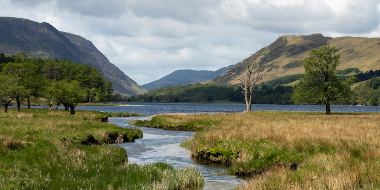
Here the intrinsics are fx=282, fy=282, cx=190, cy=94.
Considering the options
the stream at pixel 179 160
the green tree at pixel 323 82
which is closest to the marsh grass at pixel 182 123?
the stream at pixel 179 160

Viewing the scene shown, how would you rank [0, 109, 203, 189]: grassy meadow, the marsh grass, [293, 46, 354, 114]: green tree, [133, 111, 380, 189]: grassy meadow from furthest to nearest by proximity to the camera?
[293, 46, 354, 114]: green tree < the marsh grass < [0, 109, 203, 189]: grassy meadow < [133, 111, 380, 189]: grassy meadow

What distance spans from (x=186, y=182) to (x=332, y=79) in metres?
53.0

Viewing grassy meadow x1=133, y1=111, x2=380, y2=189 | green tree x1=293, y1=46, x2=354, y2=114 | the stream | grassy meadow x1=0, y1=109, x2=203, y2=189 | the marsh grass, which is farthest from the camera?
green tree x1=293, y1=46, x2=354, y2=114

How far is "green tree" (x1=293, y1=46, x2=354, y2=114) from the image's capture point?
176ft

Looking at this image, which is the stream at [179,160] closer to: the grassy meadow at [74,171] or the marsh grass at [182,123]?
the grassy meadow at [74,171]

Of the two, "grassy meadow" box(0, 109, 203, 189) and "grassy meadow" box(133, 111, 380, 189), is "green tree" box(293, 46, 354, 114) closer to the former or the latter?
"grassy meadow" box(133, 111, 380, 189)

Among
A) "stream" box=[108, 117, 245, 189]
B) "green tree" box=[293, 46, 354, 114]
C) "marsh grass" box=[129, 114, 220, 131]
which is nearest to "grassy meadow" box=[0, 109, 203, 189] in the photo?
"stream" box=[108, 117, 245, 189]

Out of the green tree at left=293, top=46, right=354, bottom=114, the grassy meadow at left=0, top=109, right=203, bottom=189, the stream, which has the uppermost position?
the green tree at left=293, top=46, right=354, bottom=114

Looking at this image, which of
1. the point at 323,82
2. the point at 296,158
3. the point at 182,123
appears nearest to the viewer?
the point at 296,158

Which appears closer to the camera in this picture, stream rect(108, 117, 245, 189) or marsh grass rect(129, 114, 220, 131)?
stream rect(108, 117, 245, 189)

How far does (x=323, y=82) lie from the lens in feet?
182

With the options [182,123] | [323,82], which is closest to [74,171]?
[182,123]

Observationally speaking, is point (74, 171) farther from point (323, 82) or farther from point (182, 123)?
point (323, 82)

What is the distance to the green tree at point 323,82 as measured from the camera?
53.5 metres
